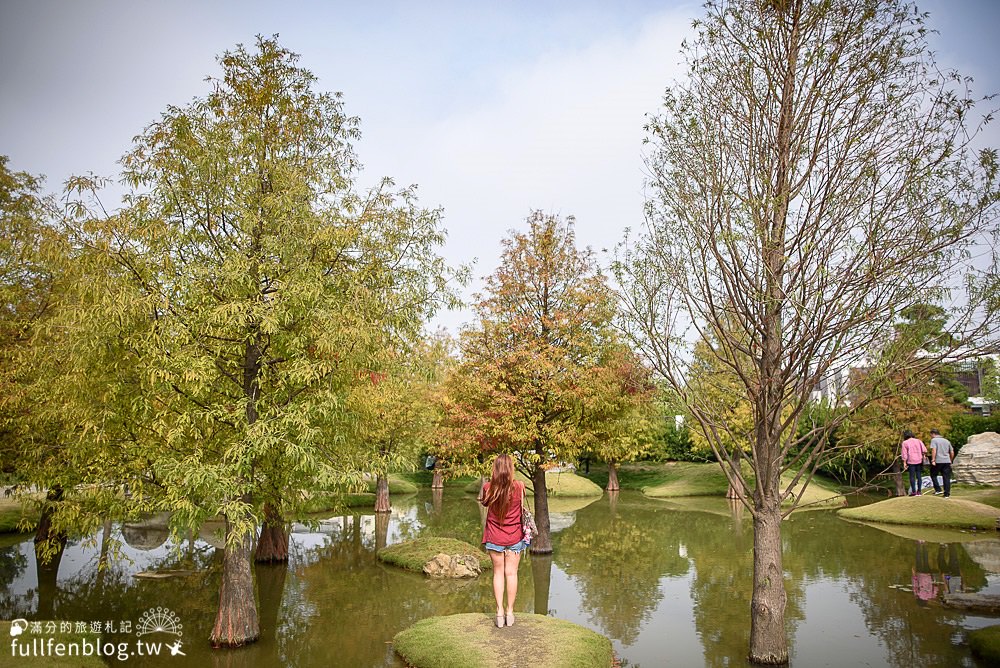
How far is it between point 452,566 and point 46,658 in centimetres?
985

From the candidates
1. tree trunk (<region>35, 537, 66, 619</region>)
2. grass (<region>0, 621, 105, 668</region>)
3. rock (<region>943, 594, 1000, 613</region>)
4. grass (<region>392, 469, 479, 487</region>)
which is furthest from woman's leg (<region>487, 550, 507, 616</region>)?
grass (<region>392, 469, 479, 487</region>)

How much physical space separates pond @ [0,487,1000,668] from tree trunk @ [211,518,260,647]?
0.28 m

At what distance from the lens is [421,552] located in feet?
58.8

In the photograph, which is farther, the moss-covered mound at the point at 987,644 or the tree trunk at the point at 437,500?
the tree trunk at the point at 437,500

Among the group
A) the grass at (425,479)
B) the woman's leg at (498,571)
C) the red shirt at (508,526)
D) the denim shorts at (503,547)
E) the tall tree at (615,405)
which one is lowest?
the grass at (425,479)

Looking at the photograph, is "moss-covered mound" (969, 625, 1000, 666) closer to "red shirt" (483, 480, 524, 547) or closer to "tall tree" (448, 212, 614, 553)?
"red shirt" (483, 480, 524, 547)

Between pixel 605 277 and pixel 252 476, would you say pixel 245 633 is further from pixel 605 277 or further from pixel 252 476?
pixel 605 277

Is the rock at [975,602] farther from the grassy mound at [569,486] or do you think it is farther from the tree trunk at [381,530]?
the grassy mound at [569,486]

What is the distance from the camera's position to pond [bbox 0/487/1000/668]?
10.6m

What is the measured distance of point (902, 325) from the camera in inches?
391

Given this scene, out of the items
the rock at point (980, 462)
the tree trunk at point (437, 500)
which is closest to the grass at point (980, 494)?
the rock at point (980, 462)

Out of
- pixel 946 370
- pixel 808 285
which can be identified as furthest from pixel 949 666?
pixel 808 285

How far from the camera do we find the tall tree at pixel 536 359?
18672 mm

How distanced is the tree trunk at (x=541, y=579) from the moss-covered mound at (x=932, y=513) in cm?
1445
